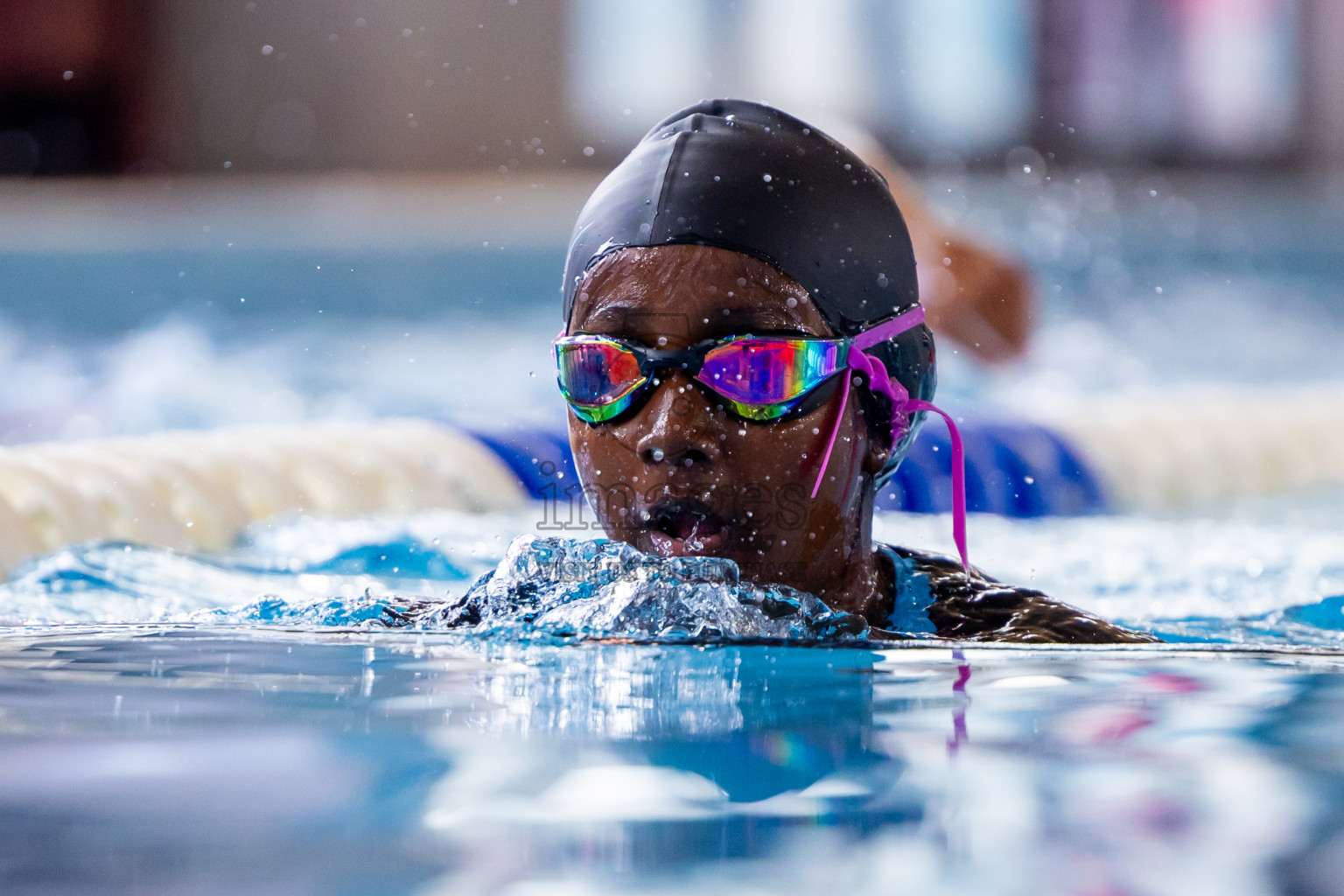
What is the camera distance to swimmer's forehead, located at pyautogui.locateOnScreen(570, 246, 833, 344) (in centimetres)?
162

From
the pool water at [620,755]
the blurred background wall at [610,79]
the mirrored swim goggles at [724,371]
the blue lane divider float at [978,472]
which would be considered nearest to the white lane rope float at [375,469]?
the blue lane divider float at [978,472]

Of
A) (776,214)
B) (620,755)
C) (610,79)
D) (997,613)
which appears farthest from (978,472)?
(610,79)

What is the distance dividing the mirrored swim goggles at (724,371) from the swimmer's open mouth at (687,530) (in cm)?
12

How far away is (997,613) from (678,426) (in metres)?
0.61

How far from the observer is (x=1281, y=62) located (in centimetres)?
1082

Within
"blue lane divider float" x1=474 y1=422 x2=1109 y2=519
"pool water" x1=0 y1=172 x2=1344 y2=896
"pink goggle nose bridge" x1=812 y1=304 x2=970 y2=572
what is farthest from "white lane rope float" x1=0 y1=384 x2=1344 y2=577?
"pink goggle nose bridge" x1=812 y1=304 x2=970 y2=572

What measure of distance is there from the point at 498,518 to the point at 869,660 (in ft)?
7.55

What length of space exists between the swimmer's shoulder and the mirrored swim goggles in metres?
0.34

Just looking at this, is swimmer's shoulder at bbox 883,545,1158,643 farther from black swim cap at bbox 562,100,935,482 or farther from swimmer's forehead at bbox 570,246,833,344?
swimmer's forehead at bbox 570,246,833,344

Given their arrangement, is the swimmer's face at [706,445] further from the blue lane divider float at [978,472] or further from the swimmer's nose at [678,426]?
the blue lane divider float at [978,472]

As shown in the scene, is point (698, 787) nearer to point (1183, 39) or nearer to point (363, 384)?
point (363, 384)

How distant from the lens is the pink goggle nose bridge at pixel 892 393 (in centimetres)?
171

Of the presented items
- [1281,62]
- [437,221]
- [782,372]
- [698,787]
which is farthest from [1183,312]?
[698,787]

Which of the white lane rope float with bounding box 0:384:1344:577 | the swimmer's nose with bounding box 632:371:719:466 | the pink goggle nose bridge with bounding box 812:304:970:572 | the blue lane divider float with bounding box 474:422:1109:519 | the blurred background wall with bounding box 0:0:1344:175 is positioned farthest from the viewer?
the blurred background wall with bounding box 0:0:1344:175
